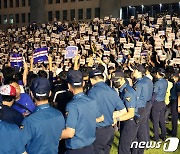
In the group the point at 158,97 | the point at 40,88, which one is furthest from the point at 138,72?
the point at 40,88

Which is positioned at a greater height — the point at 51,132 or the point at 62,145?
the point at 51,132

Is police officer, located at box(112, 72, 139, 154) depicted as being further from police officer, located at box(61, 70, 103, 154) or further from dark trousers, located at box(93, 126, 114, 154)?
police officer, located at box(61, 70, 103, 154)

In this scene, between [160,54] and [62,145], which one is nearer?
[62,145]

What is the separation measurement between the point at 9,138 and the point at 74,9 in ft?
165

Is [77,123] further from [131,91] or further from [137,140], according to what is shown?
[137,140]

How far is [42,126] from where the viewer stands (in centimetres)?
480

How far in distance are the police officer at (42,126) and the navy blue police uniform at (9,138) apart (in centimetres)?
13

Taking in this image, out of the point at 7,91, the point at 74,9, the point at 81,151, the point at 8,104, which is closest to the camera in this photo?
the point at 7,91

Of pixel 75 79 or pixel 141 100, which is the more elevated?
pixel 75 79

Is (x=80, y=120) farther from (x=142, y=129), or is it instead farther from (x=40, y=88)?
(x=142, y=129)

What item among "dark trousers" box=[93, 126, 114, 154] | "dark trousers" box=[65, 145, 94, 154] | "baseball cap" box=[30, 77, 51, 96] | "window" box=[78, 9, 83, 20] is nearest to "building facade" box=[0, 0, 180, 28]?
"window" box=[78, 9, 83, 20]

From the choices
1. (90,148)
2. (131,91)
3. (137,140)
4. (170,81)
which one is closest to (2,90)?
(90,148)

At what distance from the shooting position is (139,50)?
50.0ft

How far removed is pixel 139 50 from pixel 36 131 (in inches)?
431
